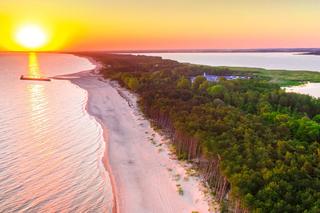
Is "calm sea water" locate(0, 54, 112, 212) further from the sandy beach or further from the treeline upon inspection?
the treeline

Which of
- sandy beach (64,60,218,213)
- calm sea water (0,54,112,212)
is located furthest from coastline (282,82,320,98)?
calm sea water (0,54,112,212)

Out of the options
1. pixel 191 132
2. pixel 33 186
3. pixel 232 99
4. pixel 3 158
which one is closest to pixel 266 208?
pixel 191 132

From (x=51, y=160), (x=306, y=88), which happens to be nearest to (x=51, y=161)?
(x=51, y=160)

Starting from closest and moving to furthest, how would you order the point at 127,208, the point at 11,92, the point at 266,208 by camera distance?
1. the point at 266,208
2. the point at 127,208
3. the point at 11,92

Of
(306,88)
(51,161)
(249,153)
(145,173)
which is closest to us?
(249,153)

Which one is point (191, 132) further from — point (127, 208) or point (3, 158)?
point (3, 158)

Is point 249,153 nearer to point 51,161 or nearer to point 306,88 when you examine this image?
point 51,161
